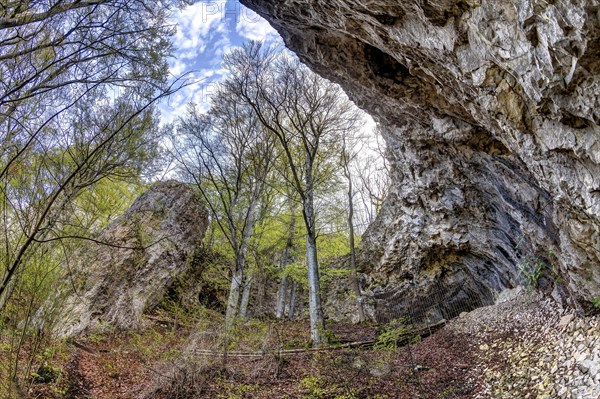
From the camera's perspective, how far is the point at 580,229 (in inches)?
163

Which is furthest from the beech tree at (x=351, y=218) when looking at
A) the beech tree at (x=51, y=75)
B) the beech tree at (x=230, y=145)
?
the beech tree at (x=51, y=75)

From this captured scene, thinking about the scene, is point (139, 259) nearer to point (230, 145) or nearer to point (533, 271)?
point (230, 145)

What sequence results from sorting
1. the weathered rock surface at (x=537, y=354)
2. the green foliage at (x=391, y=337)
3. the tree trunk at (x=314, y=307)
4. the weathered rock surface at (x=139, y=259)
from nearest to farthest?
the weathered rock surface at (x=537, y=354), the green foliage at (x=391, y=337), the tree trunk at (x=314, y=307), the weathered rock surface at (x=139, y=259)

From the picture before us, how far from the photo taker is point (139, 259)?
27.4 feet

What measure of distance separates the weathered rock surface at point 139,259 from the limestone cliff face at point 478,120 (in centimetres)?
516

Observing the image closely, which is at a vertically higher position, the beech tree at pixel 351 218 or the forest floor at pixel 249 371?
the beech tree at pixel 351 218

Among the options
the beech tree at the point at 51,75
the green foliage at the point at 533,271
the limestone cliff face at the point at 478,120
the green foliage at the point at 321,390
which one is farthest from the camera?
the green foliage at the point at 533,271

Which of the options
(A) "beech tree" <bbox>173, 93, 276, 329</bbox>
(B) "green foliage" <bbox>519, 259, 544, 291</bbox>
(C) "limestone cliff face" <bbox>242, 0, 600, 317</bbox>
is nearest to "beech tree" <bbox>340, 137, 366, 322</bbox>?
(C) "limestone cliff face" <bbox>242, 0, 600, 317</bbox>

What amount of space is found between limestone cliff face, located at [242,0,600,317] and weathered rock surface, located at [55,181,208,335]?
16.9ft

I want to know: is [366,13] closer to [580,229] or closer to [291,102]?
[291,102]

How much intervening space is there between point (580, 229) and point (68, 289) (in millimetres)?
6324

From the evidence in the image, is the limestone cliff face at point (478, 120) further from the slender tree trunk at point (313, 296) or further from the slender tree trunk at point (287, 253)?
the slender tree trunk at point (287, 253)

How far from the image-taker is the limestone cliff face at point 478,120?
10.6ft

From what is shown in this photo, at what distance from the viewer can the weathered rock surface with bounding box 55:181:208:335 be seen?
7.10 m
